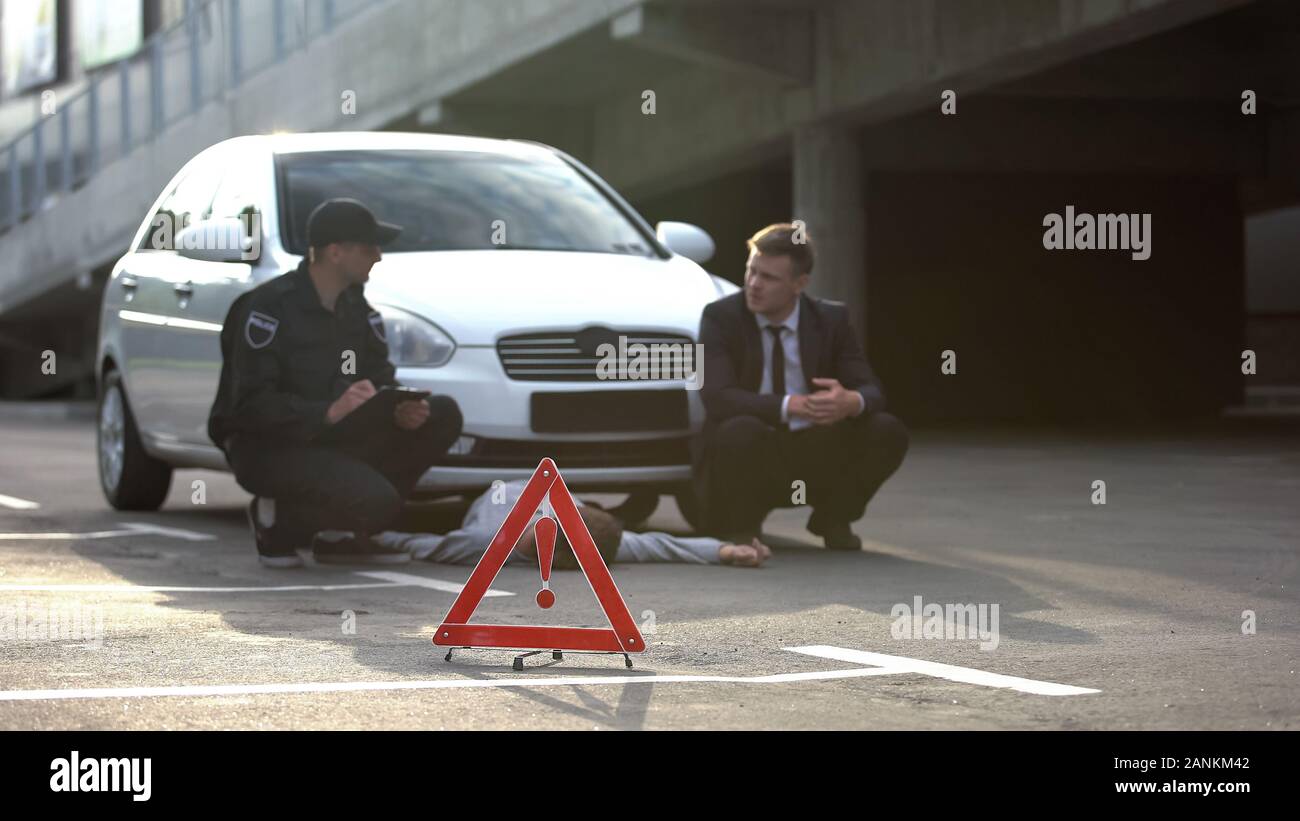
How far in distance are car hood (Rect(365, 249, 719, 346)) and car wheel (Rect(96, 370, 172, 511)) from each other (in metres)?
2.25

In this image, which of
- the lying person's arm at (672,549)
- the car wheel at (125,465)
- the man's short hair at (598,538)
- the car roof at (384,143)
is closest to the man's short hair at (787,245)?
the lying person's arm at (672,549)

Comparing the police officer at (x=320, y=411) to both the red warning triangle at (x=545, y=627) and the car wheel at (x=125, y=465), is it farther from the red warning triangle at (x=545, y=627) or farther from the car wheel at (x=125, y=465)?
the car wheel at (x=125, y=465)

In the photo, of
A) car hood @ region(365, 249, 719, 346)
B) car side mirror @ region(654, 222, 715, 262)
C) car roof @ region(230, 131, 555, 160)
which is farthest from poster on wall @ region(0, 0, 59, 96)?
car hood @ region(365, 249, 719, 346)

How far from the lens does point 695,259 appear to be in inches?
424

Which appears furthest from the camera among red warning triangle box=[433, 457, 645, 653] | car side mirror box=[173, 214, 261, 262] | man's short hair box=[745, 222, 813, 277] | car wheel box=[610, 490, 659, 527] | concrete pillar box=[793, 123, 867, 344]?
concrete pillar box=[793, 123, 867, 344]

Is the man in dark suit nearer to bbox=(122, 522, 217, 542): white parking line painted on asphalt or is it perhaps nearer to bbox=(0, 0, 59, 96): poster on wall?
bbox=(122, 522, 217, 542): white parking line painted on asphalt

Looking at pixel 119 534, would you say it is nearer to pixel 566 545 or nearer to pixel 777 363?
pixel 566 545

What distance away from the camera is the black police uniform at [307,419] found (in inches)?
331

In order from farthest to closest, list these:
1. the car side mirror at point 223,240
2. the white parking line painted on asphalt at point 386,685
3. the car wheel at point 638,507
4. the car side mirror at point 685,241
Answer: the car side mirror at point 685,241
the car wheel at point 638,507
the car side mirror at point 223,240
the white parking line painted on asphalt at point 386,685

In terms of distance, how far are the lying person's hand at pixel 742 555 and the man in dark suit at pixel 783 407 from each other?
27 centimetres

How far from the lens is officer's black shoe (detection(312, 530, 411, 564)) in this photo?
8.62m

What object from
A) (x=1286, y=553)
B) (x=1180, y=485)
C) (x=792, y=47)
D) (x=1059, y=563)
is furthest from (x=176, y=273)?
(x=792, y=47)

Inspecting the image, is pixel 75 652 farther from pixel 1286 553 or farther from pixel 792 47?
pixel 792 47

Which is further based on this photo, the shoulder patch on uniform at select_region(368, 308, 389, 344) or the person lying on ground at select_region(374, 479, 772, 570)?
the shoulder patch on uniform at select_region(368, 308, 389, 344)
